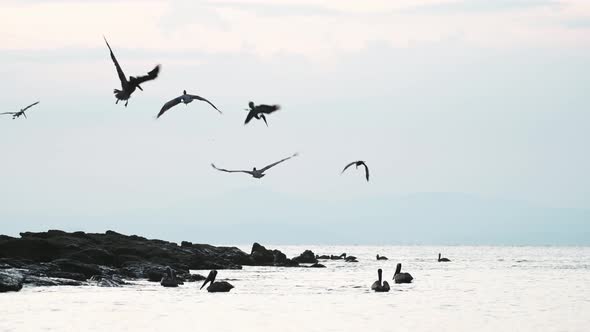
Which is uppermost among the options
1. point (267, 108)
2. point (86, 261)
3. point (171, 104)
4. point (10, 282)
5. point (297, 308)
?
point (267, 108)

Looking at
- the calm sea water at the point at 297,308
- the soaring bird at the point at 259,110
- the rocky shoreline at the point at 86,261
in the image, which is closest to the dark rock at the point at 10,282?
the rocky shoreline at the point at 86,261

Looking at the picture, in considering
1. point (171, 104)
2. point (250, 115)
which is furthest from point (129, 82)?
point (250, 115)

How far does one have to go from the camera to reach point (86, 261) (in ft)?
199

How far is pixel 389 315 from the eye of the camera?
1631 inches

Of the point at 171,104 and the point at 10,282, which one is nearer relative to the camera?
the point at 171,104

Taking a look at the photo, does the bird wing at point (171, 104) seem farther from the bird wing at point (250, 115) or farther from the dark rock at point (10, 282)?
the dark rock at point (10, 282)

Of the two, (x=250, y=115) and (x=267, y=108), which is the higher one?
(x=267, y=108)

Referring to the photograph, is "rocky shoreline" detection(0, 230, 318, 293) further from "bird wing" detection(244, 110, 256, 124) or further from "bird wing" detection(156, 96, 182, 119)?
"bird wing" detection(156, 96, 182, 119)

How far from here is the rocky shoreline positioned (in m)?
51.9

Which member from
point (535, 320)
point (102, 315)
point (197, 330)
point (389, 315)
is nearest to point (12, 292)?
point (102, 315)

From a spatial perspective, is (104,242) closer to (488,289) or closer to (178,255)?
(178,255)

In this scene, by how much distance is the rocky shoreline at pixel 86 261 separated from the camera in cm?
5194

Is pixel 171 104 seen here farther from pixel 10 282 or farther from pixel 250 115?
pixel 10 282

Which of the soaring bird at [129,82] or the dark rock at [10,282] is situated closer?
the soaring bird at [129,82]
